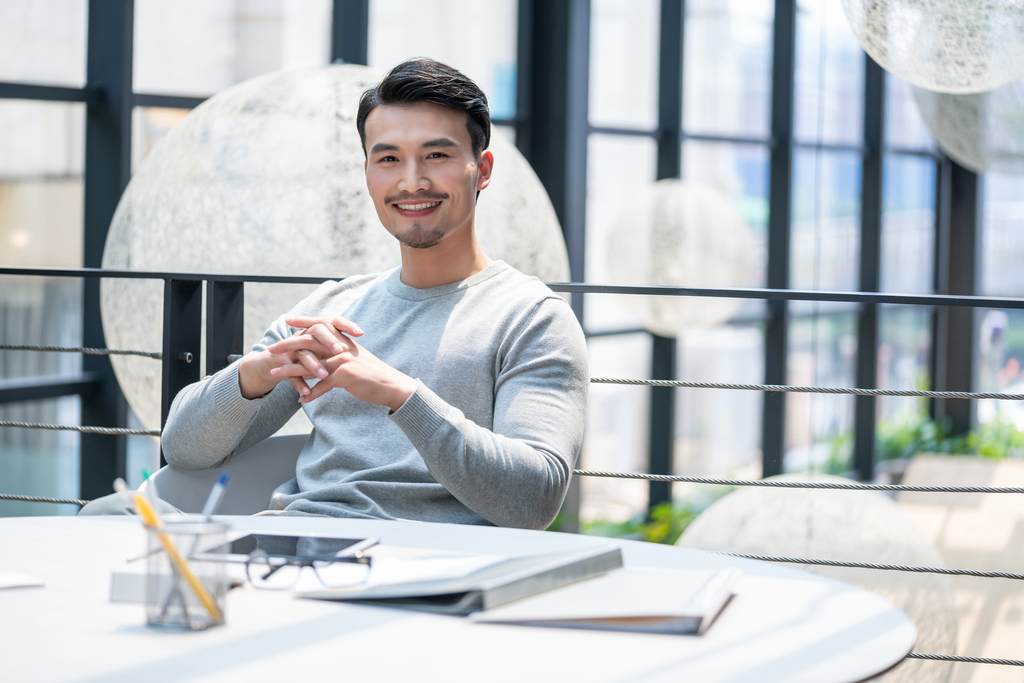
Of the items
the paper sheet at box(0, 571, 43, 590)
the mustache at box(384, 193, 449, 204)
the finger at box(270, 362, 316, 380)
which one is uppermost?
the mustache at box(384, 193, 449, 204)

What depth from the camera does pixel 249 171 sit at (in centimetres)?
221

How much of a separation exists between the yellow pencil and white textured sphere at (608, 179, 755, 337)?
13.3 feet

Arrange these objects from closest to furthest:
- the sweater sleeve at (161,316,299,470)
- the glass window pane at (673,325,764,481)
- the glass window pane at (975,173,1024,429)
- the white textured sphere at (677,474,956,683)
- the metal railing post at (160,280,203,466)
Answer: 1. the sweater sleeve at (161,316,299,470)
2. the metal railing post at (160,280,203,466)
3. the white textured sphere at (677,474,956,683)
4. the glass window pane at (673,325,764,481)
5. the glass window pane at (975,173,1024,429)

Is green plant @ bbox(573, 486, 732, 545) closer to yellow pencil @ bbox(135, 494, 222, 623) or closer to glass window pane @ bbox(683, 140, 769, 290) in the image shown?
glass window pane @ bbox(683, 140, 769, 290)

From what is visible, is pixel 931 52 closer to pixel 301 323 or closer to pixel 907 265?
pixel 301 323

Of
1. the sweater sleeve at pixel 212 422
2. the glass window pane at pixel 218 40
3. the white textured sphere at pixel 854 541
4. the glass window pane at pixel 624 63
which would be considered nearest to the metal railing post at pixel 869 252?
the glass window pane at pixel 624 63

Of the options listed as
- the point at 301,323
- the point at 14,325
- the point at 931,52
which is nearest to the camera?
the point at 301,323

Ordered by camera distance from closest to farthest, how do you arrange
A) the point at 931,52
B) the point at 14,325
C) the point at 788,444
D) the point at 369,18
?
1. the point at 931,52
2. the point at 14,325
3. the point at 369,18
4. the point at 788,444

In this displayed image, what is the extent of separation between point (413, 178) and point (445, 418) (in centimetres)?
39

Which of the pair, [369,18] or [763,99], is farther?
[763,99]

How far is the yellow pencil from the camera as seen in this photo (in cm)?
71

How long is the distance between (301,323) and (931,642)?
1.86 meters

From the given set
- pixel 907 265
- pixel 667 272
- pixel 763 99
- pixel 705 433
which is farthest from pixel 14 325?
pixel 907 265

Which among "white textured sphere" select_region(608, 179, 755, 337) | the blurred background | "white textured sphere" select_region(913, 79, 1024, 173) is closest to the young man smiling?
the blurred background
